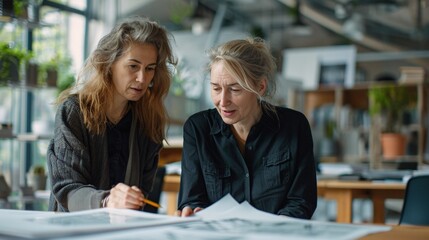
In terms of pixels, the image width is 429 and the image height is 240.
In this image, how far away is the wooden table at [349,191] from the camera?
2.99 meters

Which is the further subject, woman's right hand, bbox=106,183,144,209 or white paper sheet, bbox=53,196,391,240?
woman's right hand, bbox=106,183,144,209

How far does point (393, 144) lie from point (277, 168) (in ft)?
14.6

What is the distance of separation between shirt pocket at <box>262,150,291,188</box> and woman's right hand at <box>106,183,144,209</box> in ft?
1.87

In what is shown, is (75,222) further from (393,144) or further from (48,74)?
(393,144)

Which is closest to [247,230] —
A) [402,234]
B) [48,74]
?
[402,234]

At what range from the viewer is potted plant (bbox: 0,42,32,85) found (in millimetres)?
3824

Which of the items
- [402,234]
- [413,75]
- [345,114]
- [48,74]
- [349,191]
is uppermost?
[413,75]

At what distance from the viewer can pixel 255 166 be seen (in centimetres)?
205

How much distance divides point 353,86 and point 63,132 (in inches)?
240

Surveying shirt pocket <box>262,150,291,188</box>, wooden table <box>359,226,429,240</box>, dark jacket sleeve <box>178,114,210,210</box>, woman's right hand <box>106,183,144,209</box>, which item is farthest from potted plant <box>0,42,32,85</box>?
wooden table <box>359,226,429,240</box>

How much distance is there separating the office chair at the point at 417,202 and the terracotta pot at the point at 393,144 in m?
3.71

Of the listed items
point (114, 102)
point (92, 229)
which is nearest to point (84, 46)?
point (114, 102)

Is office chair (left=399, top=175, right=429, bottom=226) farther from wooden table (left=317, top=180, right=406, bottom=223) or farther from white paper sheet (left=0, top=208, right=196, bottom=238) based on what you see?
white paper sheet (left=0, top=208, right=196, bottom=238)

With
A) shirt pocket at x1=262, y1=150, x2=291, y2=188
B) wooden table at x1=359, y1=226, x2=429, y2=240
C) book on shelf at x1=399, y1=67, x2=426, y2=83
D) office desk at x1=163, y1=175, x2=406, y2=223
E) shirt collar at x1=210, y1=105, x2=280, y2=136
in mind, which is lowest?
office desk at x1=163, y1=175, x2=406, y2=223
